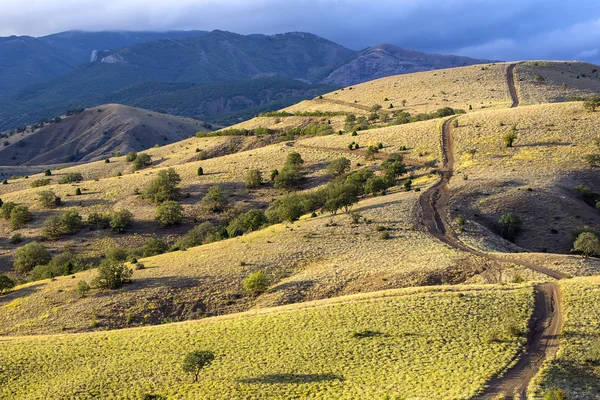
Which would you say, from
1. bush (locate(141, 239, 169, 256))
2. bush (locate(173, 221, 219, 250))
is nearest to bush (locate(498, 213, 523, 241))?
bush (locate(173, 221, 219, 250))

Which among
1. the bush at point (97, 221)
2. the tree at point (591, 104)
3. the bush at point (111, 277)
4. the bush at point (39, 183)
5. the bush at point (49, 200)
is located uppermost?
the tree at point (591, 104)

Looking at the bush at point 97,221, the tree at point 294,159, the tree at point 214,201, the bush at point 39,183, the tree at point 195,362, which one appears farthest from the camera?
the bush at point 39,183

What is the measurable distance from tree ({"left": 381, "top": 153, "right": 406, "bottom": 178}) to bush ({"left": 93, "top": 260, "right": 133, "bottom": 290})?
37431 mm

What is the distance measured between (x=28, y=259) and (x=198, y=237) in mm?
18302

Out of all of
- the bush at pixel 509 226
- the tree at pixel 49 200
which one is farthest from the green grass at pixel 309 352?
the tree at pixel 49 200

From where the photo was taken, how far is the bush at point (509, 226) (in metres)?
55.2

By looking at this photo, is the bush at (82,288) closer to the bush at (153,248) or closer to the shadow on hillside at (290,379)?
the bush at (153,248)

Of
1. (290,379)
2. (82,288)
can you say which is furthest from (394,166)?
(290,379)

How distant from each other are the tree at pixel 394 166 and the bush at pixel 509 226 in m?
Result: 18.1

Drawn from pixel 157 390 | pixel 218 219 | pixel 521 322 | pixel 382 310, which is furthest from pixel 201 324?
pixel 218 219

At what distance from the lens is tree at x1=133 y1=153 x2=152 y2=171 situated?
105 metres

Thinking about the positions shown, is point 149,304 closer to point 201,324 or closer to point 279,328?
point 201,324

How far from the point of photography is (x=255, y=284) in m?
42.8

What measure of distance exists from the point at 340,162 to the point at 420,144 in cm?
1349
